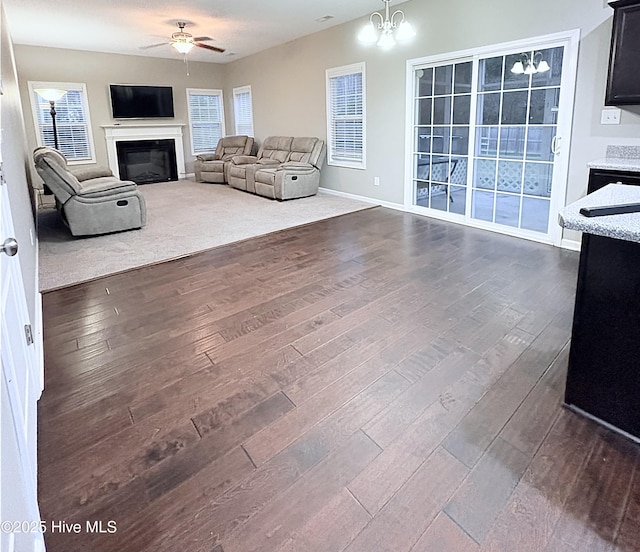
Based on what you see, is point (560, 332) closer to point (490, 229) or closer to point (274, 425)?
point (274, 425)

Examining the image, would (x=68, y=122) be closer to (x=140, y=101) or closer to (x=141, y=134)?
(x=141, y=134)

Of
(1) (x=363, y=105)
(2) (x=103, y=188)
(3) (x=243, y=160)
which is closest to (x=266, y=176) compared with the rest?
(3) (x=243, y=160)

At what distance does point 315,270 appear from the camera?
12.3 feet

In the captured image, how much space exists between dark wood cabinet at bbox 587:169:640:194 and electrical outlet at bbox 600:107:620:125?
52cm

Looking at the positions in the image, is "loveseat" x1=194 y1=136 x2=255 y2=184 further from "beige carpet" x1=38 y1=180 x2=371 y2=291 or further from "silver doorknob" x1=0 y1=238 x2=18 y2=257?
"silver doorknob" x1=0 y1=238 x2=18 y2=257

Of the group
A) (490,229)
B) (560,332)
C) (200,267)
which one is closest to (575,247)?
(490,229)

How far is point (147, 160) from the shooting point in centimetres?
920

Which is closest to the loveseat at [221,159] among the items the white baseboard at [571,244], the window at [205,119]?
the window at [205,119]

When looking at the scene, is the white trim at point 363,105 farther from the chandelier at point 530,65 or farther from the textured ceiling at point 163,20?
the chandelier at point 530,65

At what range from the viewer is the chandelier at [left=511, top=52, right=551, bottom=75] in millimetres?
4184

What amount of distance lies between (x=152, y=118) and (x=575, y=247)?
8.46 metres

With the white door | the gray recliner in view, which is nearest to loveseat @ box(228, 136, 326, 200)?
the gray recliner

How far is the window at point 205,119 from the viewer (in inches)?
381

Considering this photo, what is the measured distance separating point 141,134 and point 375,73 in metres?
5.44
